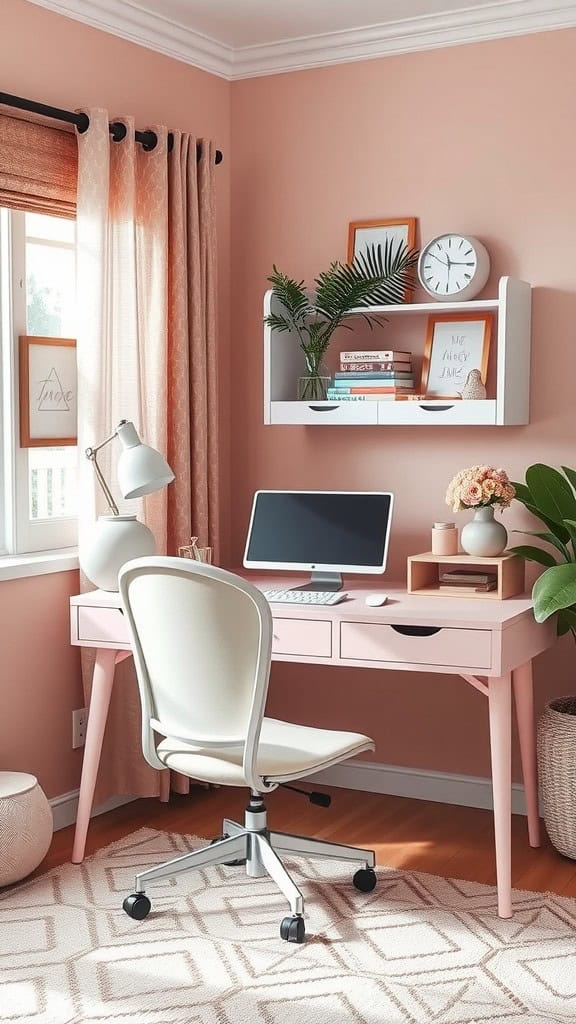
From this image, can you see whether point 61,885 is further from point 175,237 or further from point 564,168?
point 564,168

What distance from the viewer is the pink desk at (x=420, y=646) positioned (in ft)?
9.99

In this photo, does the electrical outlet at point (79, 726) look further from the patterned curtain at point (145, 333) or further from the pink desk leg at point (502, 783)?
the pink desk leg at point (502, 783)

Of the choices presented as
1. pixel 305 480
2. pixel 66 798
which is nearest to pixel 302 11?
pixel 305 480

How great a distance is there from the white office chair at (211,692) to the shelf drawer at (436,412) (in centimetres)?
111

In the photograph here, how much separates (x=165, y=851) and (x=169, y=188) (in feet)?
7.00

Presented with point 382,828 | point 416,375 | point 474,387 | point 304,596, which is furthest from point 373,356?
point 382,828

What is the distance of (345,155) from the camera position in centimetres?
407

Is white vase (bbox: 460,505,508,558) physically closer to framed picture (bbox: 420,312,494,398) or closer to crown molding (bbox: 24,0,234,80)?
framed picture (bbox: 420,312,494,398)

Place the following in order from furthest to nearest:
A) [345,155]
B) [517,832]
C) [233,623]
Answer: [345,155] < [517,832] < [233,623]

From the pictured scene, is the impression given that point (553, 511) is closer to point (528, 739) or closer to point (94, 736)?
point (528, 739)

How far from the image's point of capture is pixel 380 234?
398 cm

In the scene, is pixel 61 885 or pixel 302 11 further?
pixel 302 11

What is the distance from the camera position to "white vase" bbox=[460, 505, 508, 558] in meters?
3.48

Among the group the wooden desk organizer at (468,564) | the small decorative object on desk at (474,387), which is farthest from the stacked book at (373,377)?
the wooden desk organizer at (468,564)
